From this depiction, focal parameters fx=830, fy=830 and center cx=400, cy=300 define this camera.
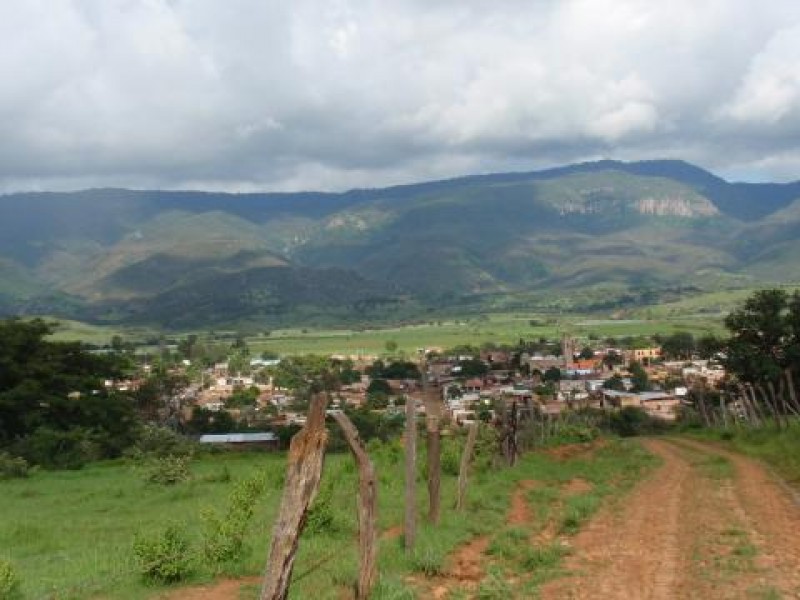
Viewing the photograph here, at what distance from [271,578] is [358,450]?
12.9ft

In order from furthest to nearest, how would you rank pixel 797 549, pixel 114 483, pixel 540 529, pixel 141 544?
pixel 114 483 < pixel 540 529 < pixel 797 549 < pixel 141 544

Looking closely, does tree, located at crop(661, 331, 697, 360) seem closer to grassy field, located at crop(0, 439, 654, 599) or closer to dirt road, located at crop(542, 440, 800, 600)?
grassy field, located at crop(0, 439, 654, 599)

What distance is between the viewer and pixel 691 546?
1459 centimetres

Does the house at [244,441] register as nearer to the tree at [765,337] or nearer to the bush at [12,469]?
the bush at [12,469]

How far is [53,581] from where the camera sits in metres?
12.8

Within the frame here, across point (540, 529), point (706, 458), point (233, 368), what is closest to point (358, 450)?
point (540, 529)

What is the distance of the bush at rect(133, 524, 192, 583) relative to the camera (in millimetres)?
12273

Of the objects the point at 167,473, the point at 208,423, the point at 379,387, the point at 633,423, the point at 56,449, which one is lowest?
the point at 379,387

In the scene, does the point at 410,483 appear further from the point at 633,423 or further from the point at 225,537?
the point at 633,423

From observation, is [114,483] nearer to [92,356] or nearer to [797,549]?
[92,356]

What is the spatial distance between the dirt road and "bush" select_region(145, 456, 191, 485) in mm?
15471

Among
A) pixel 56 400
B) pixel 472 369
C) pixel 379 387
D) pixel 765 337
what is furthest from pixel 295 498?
pixel 472 369

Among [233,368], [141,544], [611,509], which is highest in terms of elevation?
[141,544]

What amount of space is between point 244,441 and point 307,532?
38729 millimetres
